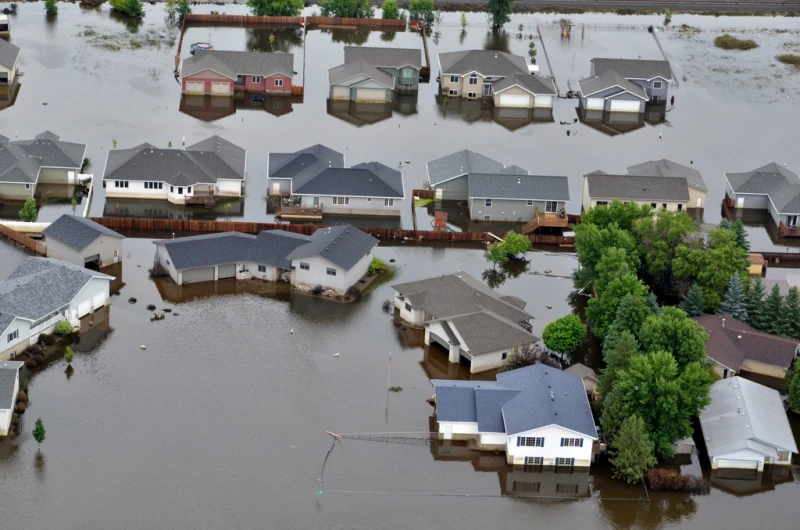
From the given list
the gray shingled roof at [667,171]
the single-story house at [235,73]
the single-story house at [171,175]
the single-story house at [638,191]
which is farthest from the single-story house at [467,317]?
the single-story house at [235,73]

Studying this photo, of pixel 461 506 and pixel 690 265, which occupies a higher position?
pixel 690 265

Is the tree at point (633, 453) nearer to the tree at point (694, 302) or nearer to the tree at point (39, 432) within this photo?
the tree at point (694, 302)

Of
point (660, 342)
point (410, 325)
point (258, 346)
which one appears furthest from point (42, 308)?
point (660, 342)

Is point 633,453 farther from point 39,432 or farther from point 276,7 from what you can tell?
point 276,7

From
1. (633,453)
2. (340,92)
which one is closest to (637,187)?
(340,92)

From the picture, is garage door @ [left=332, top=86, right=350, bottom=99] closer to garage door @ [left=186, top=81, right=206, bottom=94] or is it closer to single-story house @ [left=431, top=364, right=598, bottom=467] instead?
garage door @ [left=186, top=81, right=206, bottom=94]

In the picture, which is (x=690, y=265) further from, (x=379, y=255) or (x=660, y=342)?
(x=379, y=255)

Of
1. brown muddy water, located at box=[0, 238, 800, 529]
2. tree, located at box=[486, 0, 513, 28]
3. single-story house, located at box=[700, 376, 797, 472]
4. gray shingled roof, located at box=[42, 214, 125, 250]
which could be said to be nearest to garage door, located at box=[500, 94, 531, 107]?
tree, located at box=[486, 0, 513, 28]
